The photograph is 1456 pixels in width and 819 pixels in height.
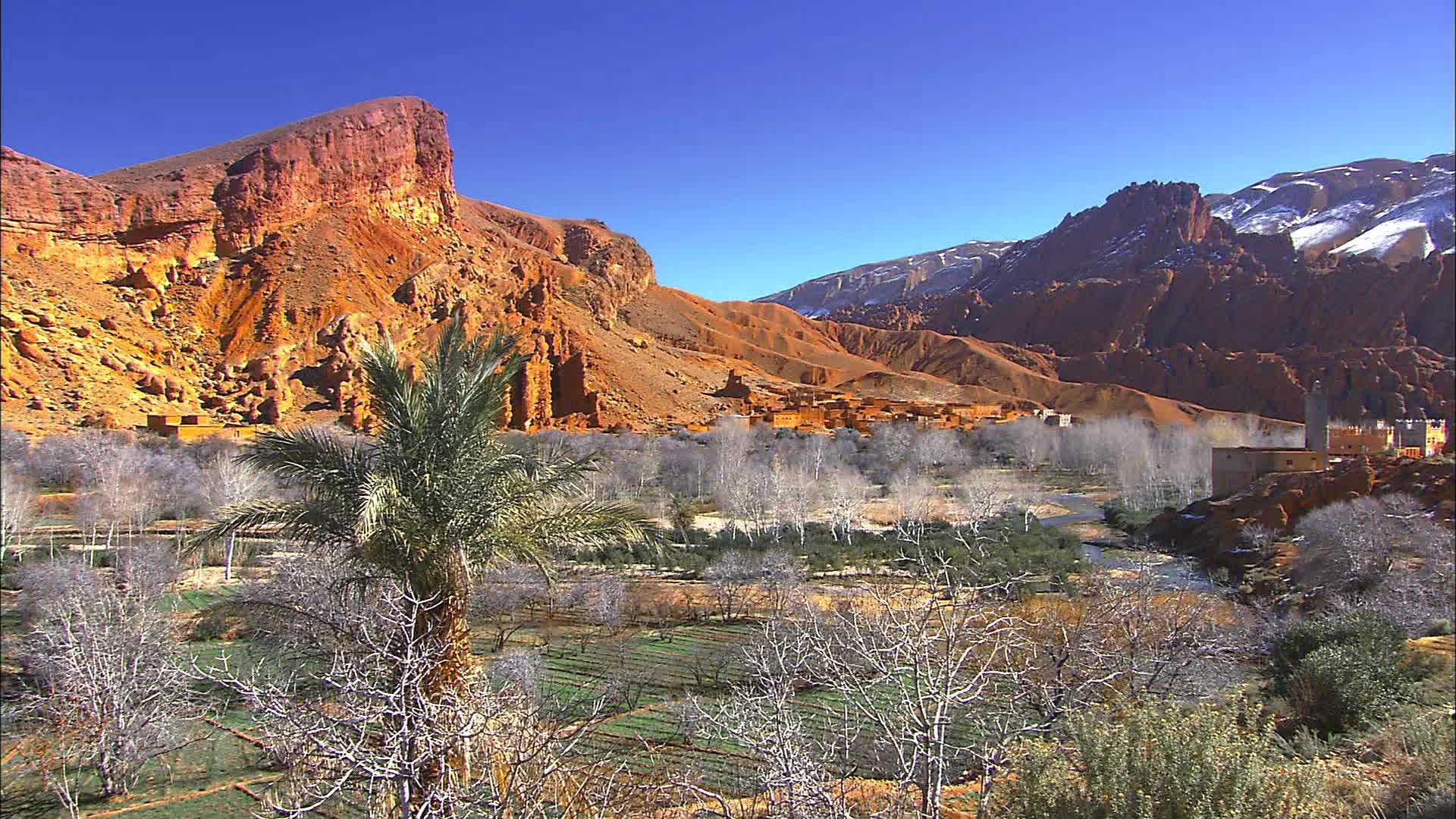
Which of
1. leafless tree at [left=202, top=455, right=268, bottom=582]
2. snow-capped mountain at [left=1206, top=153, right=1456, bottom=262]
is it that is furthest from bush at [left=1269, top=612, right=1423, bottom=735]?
snow-capped mountain at [left=1206, top=153, right=1456, bottom=262]

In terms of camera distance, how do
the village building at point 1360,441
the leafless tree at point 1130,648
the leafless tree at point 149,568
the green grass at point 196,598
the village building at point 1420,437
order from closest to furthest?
the leafless tree at point 1130,648, the leafless tree at point 149,568, the green grass at point 196,598, the village building at point 1360,441, the village building at point 1420,437

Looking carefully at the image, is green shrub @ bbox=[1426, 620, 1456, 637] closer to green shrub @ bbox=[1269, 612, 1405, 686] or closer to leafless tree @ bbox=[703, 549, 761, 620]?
green shrub @ bbox=[1269, 612, 1405, 686]

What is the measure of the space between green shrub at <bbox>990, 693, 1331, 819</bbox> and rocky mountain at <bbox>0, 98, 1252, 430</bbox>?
2752 cm

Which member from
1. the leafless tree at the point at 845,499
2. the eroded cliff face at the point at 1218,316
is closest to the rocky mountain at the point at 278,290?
the eroded cliff face at the point at 1218,316

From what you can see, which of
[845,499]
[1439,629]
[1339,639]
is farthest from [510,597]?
[1439,629]

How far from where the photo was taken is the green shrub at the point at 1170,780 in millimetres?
4742

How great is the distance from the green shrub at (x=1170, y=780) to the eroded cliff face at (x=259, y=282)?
39.0 m

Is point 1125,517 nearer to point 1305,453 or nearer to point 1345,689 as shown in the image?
point 1305,453

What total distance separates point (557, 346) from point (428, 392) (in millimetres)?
55802

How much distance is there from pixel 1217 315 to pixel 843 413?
6530 centimetres

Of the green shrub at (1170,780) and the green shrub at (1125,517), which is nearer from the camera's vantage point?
A: the green shrub at (1170,780)

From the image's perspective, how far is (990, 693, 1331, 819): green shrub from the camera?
474 centimetres

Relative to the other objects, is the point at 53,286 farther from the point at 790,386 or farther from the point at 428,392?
the point at 790,386

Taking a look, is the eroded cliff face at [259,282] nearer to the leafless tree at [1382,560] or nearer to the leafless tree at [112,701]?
the leafless tree at [112,701]
